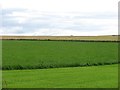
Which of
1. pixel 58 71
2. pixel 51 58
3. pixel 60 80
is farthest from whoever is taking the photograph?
pixel 51 58

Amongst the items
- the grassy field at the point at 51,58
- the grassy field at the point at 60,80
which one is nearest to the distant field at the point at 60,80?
the grassy field at the point at 60,80

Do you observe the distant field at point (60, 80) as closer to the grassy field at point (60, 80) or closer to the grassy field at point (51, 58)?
the grassy field at point (60, 80)

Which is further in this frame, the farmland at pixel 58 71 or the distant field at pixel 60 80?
the farmland at pixel 58 71

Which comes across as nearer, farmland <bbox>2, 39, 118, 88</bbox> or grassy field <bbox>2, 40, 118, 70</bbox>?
farmland <bbox>2, 39, 118, 88</bbox>

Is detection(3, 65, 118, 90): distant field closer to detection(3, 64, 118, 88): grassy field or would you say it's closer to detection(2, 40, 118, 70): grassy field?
detection(3, 64, 118, 88): grassy field

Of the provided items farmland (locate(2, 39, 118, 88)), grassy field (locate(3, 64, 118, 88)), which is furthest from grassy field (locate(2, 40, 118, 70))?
grassy field (locate(3, 64, 118, 88))

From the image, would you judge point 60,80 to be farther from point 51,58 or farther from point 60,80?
point 51,58

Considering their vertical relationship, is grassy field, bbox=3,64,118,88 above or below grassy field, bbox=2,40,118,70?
above

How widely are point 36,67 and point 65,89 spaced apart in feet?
59.4

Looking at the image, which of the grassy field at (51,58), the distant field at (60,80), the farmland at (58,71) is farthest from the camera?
the grassy field at (51,58)

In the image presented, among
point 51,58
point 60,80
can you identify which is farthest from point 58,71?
point 51,58

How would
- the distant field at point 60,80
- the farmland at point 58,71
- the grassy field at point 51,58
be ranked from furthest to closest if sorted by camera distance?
the grassy field at point 51,58
the farmland at point 58,71
the distant field at point 60,80

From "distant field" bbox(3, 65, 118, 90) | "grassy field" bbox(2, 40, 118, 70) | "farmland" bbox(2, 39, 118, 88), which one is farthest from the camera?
"grassy field" bbox(2, 40, 118, 70)

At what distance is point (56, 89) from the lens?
661 inches
